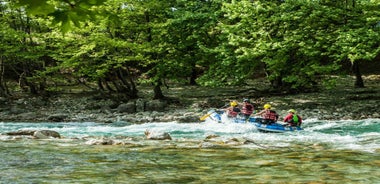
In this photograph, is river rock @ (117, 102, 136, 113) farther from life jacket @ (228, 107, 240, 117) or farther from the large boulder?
life jacket @ (228, 107, 240, 117)

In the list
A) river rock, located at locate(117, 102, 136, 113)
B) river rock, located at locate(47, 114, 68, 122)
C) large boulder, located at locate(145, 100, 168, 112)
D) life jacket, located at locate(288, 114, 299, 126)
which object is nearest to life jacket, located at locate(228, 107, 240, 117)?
life jacket, located at locate(288, 114, 299, 126)

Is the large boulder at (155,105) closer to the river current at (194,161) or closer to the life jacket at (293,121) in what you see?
the life jacket at (293,121)

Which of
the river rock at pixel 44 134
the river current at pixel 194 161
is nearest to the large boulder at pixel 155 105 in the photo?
the river rock at pixel 44 134

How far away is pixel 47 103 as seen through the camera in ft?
105

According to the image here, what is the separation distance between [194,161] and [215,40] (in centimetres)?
2199

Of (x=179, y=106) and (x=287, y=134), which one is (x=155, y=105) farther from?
(x=287, y=134)

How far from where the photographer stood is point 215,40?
Answer: 104 feet

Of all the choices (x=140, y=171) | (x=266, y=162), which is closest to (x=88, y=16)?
(x=140, y=171)

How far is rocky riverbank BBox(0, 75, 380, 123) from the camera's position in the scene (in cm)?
2488

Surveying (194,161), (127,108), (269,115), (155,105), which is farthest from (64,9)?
(155,105)

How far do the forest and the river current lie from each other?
878 centimetres

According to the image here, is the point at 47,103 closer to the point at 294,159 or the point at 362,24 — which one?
the point at 362,24

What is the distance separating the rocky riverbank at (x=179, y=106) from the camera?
24875 mm

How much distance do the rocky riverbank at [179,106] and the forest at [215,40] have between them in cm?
154
